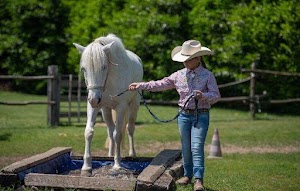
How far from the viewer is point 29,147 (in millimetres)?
11484

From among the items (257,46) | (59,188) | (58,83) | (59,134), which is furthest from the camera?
(257,46)

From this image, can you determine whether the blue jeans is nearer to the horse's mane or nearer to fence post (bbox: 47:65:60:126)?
the horse's mane

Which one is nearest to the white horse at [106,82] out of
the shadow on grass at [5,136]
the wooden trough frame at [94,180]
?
the wooden trough frame at [94,180]

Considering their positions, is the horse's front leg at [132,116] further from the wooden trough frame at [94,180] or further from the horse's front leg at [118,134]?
the wooden trough frame at [94,180]

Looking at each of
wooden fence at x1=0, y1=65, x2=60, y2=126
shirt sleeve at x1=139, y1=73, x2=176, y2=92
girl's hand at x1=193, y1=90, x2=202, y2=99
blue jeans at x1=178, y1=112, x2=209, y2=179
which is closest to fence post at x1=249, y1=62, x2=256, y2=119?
wooden fence at x1=0, y1=65, x2=60, y2=126

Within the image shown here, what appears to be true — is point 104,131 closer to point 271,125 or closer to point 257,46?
point 271,125

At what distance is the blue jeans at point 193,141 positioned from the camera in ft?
21.4

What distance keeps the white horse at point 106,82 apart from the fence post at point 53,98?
22.9 feet

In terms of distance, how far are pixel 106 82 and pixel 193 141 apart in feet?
5.61

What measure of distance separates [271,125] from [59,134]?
21.0 feet

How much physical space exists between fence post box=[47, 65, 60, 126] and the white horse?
274 inches

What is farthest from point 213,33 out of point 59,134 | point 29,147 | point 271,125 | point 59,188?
point 59,188

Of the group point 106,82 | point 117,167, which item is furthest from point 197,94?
point 117,167

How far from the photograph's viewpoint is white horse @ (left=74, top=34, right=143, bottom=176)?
711 cm
